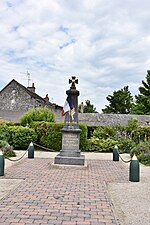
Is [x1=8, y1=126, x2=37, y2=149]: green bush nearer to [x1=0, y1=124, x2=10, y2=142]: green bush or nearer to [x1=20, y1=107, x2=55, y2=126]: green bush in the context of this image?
[x1=0, y1=124, x2=10, y2=142]: green bush

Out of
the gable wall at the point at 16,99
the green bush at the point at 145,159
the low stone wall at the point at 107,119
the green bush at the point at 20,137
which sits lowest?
the green bush at the point at 145,159

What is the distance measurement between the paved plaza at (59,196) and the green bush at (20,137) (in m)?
7.01

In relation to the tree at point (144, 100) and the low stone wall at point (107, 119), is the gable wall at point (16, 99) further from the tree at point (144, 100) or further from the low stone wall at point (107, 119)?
the tree at point (144, 100)

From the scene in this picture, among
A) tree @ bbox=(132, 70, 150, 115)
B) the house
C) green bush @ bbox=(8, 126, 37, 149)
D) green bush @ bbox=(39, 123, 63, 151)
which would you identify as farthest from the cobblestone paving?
tree @ bbox=(132, 70, 150, 115)

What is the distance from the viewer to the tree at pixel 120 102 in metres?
49.5

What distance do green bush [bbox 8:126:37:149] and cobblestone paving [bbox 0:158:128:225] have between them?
7.42m

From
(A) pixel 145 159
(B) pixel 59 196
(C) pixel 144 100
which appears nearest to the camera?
(B) pixel 59 196

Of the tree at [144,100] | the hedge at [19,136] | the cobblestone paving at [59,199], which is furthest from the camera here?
the tree at [144,100]

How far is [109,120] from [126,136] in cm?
1129

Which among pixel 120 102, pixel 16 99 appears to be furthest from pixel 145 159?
pixel 120 102

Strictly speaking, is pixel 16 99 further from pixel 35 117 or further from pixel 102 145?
pixel 102 145

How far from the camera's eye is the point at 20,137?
16.5m

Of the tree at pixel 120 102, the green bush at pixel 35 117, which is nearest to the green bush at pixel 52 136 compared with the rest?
the green bush at pixel 35 117

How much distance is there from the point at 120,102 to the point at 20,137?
35.1m
